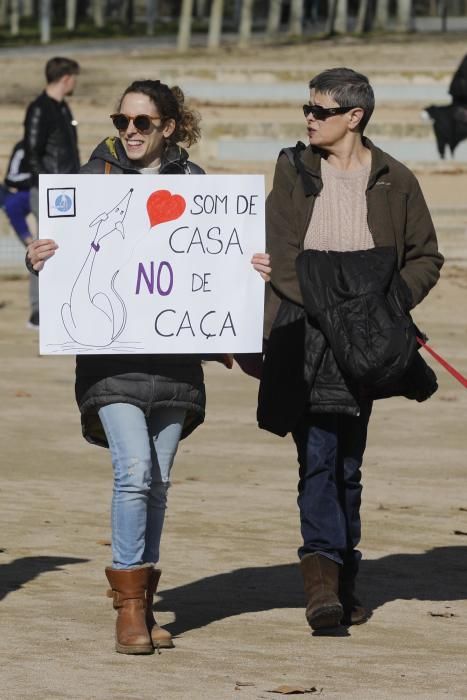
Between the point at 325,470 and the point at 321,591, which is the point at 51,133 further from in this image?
the point at 321,591

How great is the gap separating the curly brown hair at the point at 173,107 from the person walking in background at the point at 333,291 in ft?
1.43

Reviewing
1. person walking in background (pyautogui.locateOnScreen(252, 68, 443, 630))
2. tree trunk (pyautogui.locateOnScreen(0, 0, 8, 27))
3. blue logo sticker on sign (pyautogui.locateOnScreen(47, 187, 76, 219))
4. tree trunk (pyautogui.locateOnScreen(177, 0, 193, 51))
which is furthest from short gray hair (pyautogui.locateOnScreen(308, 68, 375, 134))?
tree trunk (pyautogui.locateOnScreen(0, 0, 8, 27))

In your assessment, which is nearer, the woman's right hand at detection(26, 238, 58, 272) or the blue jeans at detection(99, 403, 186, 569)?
the blue jeans at detection(99, 403, 186, 569)

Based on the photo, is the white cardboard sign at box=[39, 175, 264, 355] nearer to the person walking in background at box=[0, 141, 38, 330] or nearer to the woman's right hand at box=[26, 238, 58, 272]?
the woman's right hand at box=[26, 238, 58, 272]

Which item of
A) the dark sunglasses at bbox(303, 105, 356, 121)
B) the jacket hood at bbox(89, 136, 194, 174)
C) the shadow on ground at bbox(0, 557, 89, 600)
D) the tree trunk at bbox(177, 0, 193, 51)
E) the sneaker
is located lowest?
the tree trunk at bbox(177, 0, 193, 51)

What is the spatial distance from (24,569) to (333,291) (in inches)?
72.8

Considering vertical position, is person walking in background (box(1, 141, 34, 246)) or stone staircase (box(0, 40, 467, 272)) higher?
person walking in background (box(1, 141, 34, 246))

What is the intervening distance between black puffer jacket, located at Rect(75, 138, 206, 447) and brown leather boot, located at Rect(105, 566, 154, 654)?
47cm

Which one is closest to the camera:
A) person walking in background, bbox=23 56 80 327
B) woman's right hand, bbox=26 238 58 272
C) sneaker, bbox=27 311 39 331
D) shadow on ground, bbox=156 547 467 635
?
Result: woman's right hand, bbox=26 238 58 272

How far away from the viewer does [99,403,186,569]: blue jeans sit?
6438 millimetres

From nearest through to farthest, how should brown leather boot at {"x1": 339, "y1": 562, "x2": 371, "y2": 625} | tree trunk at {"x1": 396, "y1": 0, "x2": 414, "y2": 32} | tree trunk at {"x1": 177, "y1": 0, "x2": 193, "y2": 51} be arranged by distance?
brown leather boot at {"x1": 339, "y1": 562, "x2": 371, "y2": 625}, tree trunk at {"x1": 177, "y1": 0, "x2": 193, "y2": 51}, tree trunk at {"x1": 396, "y1": 0, "x2": 414, "y2": 32}

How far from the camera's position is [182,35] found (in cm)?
4919

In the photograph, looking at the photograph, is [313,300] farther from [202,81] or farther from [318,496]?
[202,81]

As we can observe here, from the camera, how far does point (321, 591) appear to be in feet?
22.7
